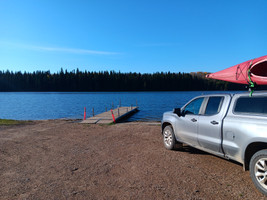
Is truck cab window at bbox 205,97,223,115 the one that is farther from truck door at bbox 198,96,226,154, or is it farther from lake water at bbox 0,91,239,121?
lake water at bbox 0,91,239,121

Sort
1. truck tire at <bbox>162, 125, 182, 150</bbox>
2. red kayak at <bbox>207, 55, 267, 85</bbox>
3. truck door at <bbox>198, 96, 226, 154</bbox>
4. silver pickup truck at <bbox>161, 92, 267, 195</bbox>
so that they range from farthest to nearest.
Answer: truck tire at <bbox>162, 125, 182, 150</bbox> → red kayak at <bbox>207, 55, 267, 85</bbox> → truck door at <bbox>198, 96, 226, 154</bbox> → silver pickup truck at <bbox>161, 92, 267, 195</bbox>

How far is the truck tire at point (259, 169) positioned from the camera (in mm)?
3805

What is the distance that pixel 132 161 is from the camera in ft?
19.7

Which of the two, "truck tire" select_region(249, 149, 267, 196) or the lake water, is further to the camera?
the lake water

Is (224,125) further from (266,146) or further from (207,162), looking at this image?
(207,162)

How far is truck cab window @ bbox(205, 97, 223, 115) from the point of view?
16.7 ft

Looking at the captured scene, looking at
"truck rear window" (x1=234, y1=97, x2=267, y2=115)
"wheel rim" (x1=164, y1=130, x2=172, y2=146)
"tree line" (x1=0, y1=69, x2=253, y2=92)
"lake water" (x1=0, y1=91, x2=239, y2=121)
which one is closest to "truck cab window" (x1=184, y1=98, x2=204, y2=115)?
"wheel rim" (x1=164, y1=130, x2=172, y2=146)

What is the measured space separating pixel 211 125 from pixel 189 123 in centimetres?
96

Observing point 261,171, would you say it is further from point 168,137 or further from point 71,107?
point 71,107

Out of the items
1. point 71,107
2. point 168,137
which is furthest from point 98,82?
point 168,137

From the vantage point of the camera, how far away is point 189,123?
5973 millimetres

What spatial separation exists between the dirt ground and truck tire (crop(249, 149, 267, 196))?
187mm

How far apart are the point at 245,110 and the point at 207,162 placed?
2.03 m

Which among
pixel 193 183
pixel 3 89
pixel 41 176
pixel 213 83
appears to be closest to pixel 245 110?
pixel 193 183
